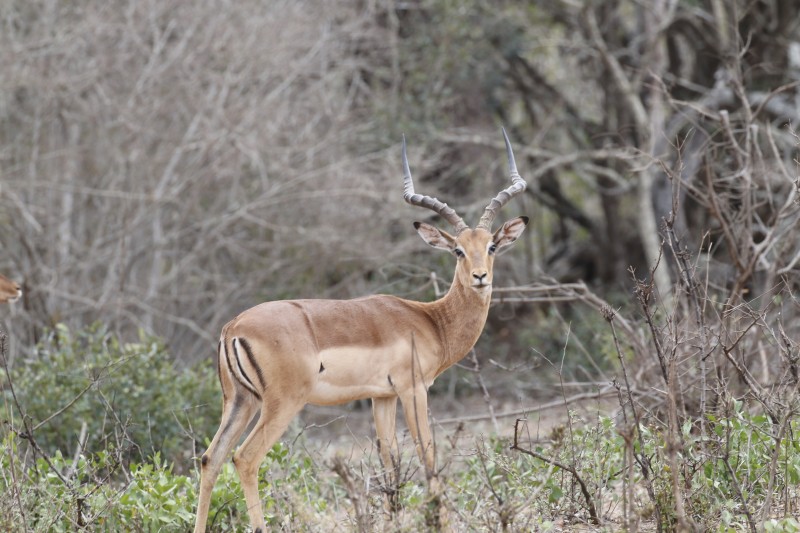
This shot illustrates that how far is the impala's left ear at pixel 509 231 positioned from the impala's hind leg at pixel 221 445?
186cm

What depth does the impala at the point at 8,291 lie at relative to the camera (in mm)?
8305

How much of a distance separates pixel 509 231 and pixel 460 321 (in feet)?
2.37

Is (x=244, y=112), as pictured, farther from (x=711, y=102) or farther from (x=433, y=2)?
(x=711, y=102)

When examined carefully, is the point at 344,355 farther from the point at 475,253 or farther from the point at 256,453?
the point at 475,253

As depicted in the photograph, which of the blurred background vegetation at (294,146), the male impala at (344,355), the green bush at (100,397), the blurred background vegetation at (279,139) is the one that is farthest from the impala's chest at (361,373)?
the blurred background vegetation at (279,139)

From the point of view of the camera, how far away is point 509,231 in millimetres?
6699

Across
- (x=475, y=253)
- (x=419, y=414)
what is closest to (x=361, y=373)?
(x=419, y=414)

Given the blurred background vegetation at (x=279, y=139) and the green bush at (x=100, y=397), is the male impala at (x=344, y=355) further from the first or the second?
the blurred background vegetation at (x=279, y=139)

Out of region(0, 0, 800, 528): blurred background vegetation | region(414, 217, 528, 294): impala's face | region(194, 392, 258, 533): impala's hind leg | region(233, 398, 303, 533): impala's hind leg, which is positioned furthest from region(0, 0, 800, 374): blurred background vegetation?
region(233, 398, 303, 533): impala's hind leg

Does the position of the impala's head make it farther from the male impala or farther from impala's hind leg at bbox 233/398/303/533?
impala's hind leg at bbox 233/398/303/533

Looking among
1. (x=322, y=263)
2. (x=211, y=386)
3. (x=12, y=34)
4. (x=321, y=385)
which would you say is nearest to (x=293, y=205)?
(x=322, y=263)

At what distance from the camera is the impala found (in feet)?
27.2

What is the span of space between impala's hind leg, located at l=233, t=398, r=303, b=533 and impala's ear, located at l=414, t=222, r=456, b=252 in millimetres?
1655

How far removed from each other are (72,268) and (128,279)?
843mm
